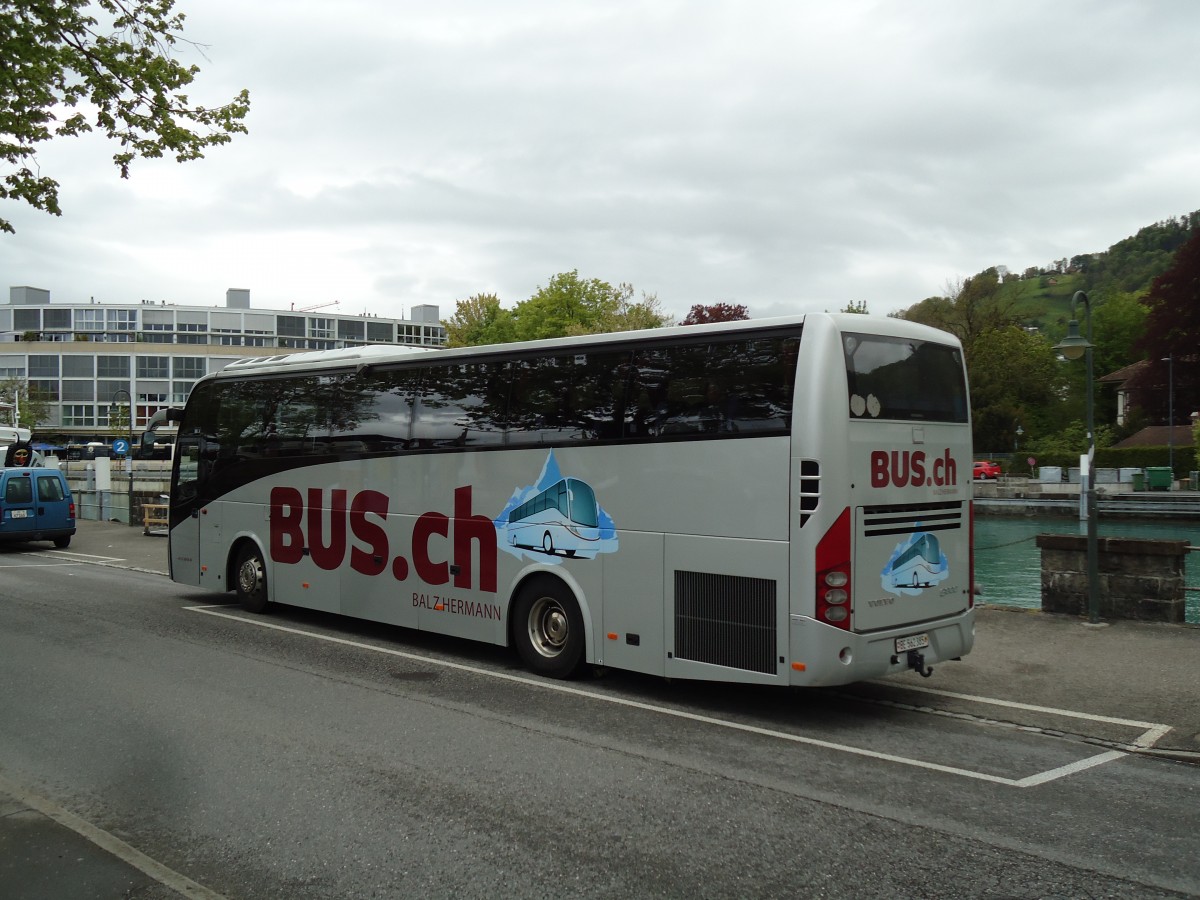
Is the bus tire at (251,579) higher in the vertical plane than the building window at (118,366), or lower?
lower

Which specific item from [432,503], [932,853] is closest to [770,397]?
[932,853]

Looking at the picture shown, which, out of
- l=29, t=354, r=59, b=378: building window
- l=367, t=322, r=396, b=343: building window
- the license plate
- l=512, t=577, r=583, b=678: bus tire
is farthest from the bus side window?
l=367, t=322, r=396, b=343: building window

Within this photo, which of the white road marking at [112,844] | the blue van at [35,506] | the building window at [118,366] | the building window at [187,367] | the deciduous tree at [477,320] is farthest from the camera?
the building window at [187,367]

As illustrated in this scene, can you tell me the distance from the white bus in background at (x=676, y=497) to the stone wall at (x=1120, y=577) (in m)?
4.24

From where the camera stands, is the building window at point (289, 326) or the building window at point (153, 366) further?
the building window at point (289, 326)

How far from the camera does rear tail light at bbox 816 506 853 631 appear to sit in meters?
7.86

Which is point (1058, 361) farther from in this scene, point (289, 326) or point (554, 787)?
point (289, 326)

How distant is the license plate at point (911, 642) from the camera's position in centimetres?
836

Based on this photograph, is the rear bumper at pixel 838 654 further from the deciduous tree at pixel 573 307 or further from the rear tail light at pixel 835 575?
the deciduous tree at pixel 573 307

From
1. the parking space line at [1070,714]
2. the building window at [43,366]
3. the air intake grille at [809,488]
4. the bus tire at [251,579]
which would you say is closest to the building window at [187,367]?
the building window at [43,366]

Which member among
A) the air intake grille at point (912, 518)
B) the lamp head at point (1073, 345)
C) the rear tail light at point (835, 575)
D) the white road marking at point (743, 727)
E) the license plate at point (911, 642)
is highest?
the lamp head at point (1073, 345)

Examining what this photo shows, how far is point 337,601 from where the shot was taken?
12.8 meters

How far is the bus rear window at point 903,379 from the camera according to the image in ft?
26.6

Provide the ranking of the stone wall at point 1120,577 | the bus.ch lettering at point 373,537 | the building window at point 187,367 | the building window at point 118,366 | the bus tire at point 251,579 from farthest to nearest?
the building window at point 187,367, the building window at point 118,366, the bus tire at point 251,579, the stone wall at point 1120,577, the bus.ch lettering at point 373,537
